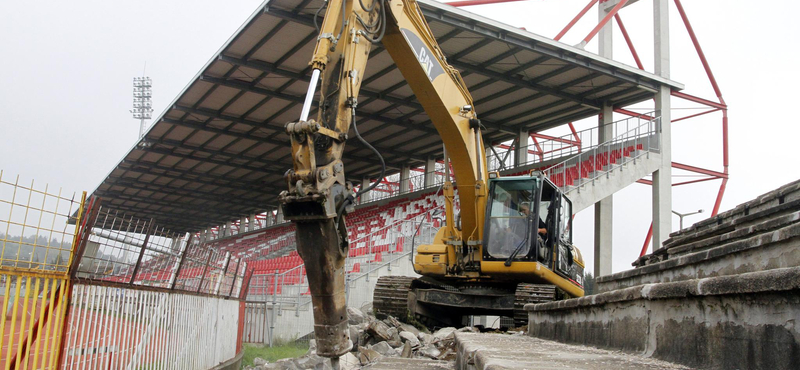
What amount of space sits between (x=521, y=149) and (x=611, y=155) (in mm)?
6146

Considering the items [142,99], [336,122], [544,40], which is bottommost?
[336,122]

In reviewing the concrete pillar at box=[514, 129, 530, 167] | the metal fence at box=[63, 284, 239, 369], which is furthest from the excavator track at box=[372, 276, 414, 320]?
the concrete pillar at box=[514, 129, 530, 167]

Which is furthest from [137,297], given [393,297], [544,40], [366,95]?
[366,95]

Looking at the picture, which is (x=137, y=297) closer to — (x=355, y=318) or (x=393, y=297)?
(x=355, y=318)

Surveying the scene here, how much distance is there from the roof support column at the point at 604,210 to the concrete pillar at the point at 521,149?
3700mm

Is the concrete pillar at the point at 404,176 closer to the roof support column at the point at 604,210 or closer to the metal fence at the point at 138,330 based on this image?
the roof support column at the point at 604,210

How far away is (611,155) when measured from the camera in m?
Answer: 19.8

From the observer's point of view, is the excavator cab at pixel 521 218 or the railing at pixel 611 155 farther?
the railing at pixel 611 155

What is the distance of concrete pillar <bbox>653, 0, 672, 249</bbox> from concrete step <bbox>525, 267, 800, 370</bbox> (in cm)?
1716

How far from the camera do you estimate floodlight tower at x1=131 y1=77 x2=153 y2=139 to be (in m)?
55.2

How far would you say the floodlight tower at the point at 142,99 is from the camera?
55.2m

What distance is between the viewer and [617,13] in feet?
68.2

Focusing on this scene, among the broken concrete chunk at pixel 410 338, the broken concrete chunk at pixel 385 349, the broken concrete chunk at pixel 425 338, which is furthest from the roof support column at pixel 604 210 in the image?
the broken concrete chunk at pixel 385 349

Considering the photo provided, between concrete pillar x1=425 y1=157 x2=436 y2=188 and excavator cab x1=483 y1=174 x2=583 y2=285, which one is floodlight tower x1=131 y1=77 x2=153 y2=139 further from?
excavator cab x1=483 y1=174 x2=583 y2=285
